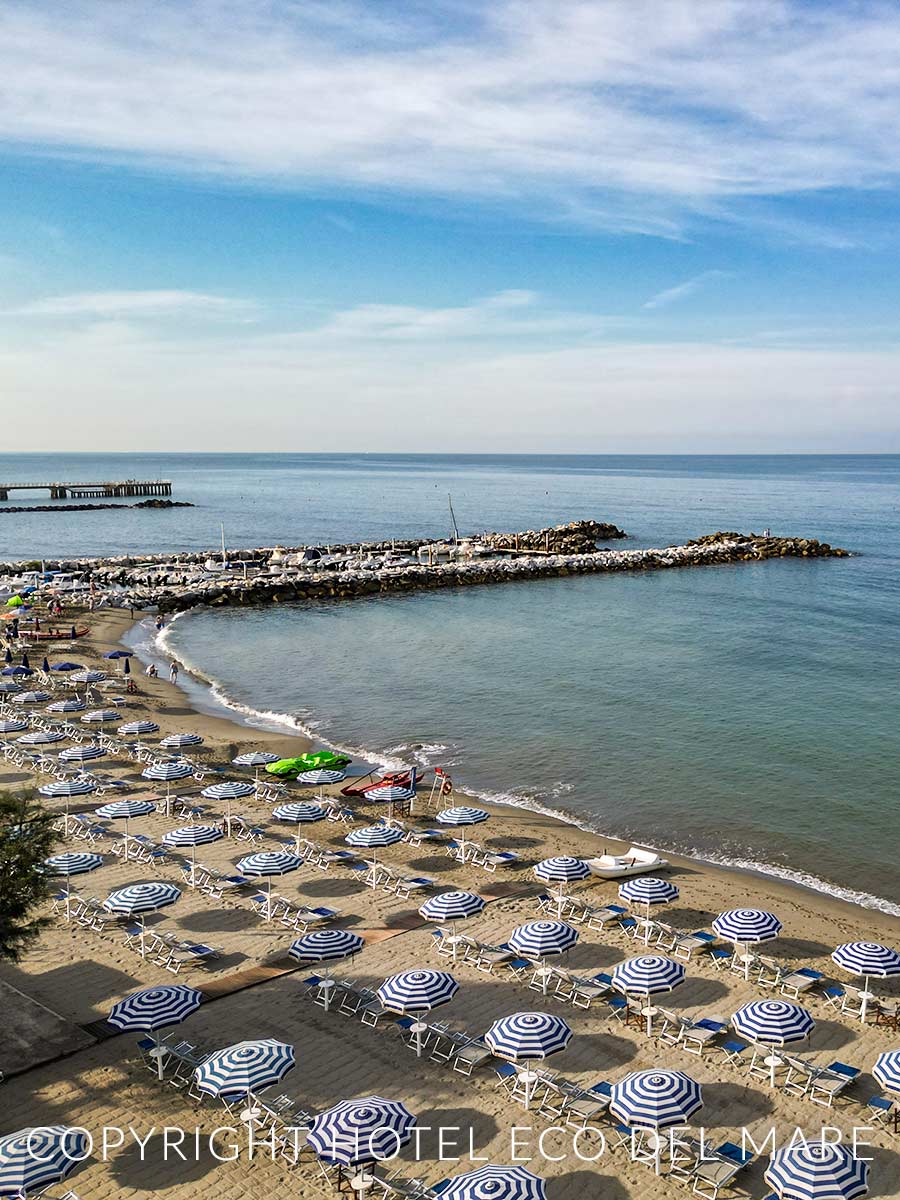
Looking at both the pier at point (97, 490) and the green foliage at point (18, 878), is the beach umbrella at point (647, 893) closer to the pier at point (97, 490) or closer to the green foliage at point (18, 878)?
the green foliage at point (18, 878)

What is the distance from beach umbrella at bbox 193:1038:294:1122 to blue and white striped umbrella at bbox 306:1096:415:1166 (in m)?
0.98

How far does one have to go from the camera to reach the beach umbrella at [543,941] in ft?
51.3

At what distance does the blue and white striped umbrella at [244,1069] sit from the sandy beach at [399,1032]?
0.81 m

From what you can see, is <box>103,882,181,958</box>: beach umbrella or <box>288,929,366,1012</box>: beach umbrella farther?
<box>103,882,181,958</box>: beach umbrella

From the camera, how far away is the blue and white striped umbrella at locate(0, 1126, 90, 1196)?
9.70 meters

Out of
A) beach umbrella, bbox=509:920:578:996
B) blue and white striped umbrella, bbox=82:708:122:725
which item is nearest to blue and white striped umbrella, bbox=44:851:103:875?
beach umbrella, bbox=509:920:578:996

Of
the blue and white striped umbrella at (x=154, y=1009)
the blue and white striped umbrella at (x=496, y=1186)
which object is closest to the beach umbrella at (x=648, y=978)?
the blue and white striped umbrella at (x=496, y=1186)

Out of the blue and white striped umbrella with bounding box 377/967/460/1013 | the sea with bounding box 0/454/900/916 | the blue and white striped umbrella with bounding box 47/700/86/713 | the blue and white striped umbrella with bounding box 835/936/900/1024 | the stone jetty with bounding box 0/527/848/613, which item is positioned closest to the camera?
the blue and white striped umbrella with bounding box 377/967/460/1013

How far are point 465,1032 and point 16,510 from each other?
478 ft

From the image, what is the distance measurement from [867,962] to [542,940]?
18.3 feet

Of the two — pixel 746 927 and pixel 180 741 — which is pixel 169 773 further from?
pixel 746 927

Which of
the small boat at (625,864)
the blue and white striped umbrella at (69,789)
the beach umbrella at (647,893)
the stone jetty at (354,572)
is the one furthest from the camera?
the stone jetty at (354,572)

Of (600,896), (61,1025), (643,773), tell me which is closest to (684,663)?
(643,773)

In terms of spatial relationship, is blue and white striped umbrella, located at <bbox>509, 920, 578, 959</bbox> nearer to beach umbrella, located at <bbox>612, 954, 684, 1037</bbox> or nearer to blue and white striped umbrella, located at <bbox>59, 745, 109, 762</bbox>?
beach umbrella, located at <bbox>612, 954, 684, 1037</bbox>
